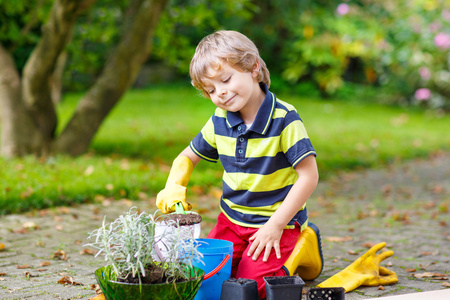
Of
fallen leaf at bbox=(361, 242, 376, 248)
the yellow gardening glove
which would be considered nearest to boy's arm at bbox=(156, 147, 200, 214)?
the yellow gardening glove

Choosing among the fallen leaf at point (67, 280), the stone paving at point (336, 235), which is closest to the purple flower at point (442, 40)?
the stone paving at point (336, 235)

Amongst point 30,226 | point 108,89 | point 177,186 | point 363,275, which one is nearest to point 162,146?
point 108,89

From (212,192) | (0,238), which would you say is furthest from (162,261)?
(212,192)

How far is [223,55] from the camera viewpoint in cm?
253

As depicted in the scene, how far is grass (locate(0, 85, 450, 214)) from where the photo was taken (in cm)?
505

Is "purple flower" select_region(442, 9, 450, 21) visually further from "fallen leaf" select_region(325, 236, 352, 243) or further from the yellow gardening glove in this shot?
the yellow gardening glove

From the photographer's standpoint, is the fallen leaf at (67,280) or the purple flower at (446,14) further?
the purple flower at (446,14)

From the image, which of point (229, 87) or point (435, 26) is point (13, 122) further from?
point (435, 26)

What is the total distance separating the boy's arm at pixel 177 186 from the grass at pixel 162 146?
222 centimetres

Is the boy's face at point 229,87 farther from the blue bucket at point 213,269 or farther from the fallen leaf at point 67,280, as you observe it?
Answer: the fallen leaf at point 67,280

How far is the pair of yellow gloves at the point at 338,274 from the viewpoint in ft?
8.64

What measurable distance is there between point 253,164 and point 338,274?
773 millimetres

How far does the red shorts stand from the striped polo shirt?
0.17 feet

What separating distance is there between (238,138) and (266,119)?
18cm
